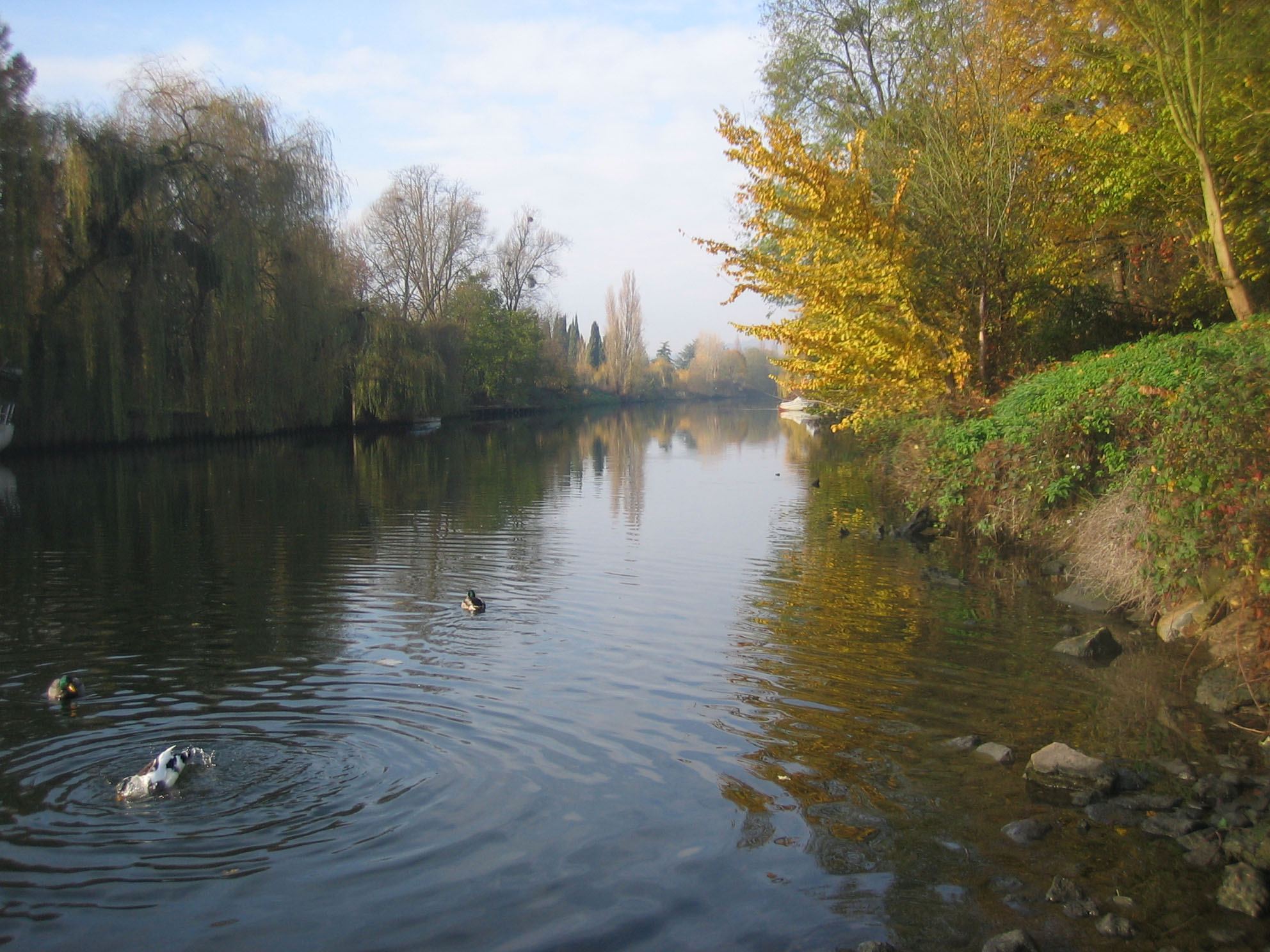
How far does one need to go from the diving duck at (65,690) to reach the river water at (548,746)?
129 millimetres

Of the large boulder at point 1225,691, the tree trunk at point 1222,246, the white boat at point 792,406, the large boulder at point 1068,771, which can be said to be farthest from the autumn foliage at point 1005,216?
the white boat at point 792,406

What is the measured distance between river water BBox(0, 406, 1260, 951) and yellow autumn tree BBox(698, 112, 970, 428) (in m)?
3.02

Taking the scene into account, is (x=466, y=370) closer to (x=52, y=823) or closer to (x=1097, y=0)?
(x=1097, y=0)

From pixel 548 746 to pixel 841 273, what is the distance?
32.4 feet

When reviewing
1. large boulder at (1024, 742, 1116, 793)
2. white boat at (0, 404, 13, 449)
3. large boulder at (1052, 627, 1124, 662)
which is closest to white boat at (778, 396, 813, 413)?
white boat at (0, 404, 13, 449)

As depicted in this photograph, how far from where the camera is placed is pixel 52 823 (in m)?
5.05

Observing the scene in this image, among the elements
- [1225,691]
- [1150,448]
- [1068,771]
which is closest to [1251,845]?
[1068,771]

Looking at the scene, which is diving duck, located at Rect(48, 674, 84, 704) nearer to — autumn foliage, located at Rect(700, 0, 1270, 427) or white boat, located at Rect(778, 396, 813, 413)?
autumn foliage, located at Rect(700, 0, 1270, 427)

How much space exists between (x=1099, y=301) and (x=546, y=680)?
12527 millimetres

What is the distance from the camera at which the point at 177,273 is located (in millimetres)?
26938

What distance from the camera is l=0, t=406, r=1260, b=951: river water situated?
432 cm

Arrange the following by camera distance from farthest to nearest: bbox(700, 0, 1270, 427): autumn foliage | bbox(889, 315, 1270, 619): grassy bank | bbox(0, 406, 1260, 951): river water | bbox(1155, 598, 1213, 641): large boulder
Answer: bbox(700, 0, 1270, 427): autumn foliage < bbox(1155, 598, 1213, 641): large boulder < bbox(889, 315, 1270, 619): grassy bank < bbox(0, 406, 1260, 951): river water

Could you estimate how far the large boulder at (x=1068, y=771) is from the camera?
5.44 metres

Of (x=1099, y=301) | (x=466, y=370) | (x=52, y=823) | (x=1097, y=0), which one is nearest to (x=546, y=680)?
(x=52, y=823)
